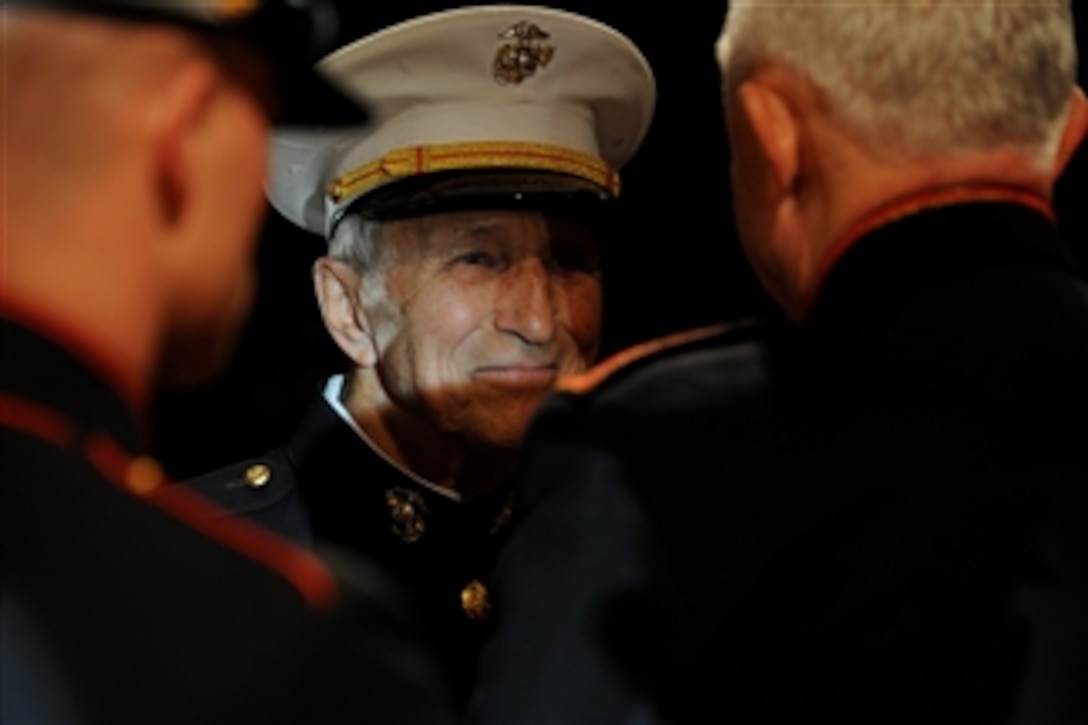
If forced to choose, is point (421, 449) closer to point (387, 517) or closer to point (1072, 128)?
point (387, 517)

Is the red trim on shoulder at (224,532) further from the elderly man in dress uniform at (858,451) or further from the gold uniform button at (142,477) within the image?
the elderly man in dress uniform at (858,451)

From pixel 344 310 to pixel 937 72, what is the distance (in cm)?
110

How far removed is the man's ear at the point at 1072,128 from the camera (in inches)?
58.5

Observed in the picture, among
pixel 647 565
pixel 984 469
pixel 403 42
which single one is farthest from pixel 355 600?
pixel 403 42

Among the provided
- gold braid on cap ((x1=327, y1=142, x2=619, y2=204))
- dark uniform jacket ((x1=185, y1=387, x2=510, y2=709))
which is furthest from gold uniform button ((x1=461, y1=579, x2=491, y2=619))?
gold braid on cap ((x1=327, y1=142, x2=619, y2=204))

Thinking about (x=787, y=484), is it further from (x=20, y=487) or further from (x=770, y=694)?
(x=20, y=487)

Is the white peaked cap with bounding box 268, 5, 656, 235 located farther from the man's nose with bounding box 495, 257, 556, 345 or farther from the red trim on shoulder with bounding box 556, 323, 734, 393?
the red trim on shoulder with bounding box 556, 323, 734, 393

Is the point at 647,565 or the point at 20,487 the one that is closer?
the point at 20,487

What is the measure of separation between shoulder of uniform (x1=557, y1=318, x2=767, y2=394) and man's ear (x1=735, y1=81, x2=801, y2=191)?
102 mm

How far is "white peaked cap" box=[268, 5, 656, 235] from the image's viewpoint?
2209 mm

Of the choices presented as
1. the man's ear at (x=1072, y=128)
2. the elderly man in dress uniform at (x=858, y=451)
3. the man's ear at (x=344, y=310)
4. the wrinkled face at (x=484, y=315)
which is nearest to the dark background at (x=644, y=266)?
the man's ear at (x=344, y=310)

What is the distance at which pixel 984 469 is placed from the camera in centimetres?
133

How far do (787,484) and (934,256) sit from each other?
186 millimetres

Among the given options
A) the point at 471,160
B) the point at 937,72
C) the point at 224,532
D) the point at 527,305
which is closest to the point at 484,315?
the point at 527,305
